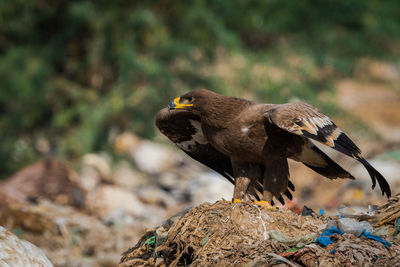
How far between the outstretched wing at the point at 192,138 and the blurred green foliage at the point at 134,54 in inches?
257

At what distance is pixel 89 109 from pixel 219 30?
9.96 feet

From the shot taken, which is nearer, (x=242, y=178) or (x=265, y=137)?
(x=265, y=137)

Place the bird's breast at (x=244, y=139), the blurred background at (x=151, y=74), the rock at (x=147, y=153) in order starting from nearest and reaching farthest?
the bird's breast at (x=244, y=139), the blurred background at (x=151, y=74), the rock at (x=147, y=153)

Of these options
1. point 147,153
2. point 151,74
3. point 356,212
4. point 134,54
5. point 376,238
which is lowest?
point 376,238

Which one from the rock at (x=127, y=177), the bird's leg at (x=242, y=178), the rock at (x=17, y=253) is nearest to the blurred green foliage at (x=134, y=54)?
the rock at (x=127, y=177)

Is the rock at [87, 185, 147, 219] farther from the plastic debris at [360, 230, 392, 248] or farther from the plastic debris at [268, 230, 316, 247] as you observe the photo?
the plastic debris at [360, 230, 392, 248]

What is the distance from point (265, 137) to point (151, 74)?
→ 7.54 meters

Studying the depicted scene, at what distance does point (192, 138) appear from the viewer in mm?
5031

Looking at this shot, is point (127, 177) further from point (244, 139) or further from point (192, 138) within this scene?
point (244, 139)

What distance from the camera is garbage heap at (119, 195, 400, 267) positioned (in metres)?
3.39

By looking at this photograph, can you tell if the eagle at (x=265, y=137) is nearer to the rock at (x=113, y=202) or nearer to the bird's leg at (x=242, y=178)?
the bird's leg at (x=242, y=178)

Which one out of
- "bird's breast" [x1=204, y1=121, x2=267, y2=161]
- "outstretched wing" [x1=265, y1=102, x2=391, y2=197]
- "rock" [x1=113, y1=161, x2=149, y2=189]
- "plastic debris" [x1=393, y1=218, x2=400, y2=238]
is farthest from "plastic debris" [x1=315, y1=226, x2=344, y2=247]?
"rock" [x1=113, y1=161, x2=149, y2=189]

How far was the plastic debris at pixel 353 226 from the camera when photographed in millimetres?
3628

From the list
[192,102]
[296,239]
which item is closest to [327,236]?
[296,239]
